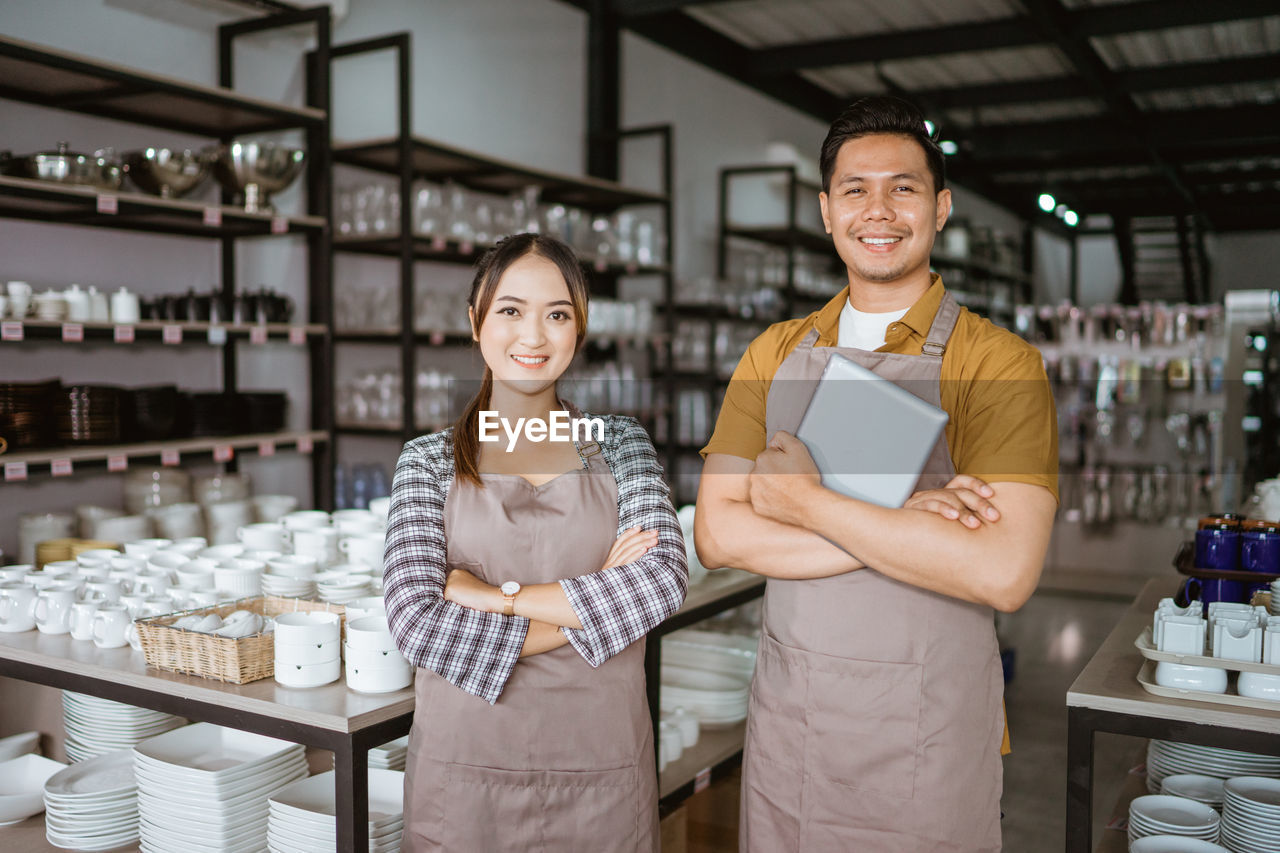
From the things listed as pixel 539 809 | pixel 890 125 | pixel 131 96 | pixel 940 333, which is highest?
pixel 131 96

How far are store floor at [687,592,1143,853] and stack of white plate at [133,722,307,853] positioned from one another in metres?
1.10

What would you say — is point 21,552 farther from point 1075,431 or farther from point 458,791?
point 1075,431

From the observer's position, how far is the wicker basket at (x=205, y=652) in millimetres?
1800

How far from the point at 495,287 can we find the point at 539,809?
82 cm

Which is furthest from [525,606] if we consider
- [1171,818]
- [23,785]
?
[1171,818]

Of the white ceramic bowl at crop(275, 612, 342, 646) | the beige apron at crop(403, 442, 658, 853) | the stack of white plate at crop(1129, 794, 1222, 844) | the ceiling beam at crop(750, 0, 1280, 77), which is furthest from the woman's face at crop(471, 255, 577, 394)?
the ceiling beam at crop(750, 0, 1280, 77)

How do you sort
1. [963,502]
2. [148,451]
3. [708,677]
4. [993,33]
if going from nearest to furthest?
1. [963,502]
2. [708,677]
3. [148,451]
4. [993,33]

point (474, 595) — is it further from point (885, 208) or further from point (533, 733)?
point (885, 208)

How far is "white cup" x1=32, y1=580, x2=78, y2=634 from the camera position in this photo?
2.12 metres

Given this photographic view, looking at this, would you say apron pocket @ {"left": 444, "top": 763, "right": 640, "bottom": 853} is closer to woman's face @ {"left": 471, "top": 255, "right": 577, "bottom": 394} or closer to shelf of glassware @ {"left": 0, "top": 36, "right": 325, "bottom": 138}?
woman's face @ {"left": 471, "top": 255, "right": 577, "bottom": 394}

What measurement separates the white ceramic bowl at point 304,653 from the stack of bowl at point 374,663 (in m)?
0.06

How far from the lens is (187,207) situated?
3350mm

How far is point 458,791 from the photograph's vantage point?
1.58 meters

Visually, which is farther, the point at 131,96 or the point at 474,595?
the point at 131,96
